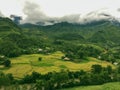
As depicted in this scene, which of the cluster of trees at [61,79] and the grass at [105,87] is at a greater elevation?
the cluster of trees at [61,79]

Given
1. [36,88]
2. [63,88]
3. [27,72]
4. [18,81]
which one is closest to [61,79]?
[63,88]

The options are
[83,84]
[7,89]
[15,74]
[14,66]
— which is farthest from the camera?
[14,66]

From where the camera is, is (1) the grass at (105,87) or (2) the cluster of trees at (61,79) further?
(2) the cluster of trees at (61,79)

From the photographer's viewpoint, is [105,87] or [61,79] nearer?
[105,87]

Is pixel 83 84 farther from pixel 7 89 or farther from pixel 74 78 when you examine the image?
pixel 7 89

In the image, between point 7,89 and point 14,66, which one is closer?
point 7,89

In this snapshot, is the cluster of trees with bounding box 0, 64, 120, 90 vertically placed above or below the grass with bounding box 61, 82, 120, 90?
above

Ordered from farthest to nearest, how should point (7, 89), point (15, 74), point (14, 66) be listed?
point (14, 66) → point (15, 74) → point (7, 89)

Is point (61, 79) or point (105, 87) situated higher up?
point (61, 79)

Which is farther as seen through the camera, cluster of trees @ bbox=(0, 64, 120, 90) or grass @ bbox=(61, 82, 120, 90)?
cluster of trees @ bbox=(0, 64, 120, 90)
